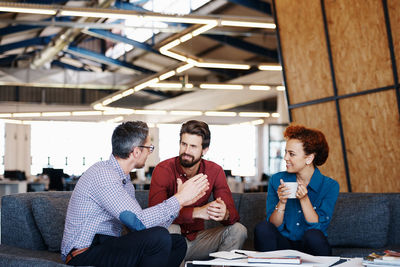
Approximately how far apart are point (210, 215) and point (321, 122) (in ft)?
8.68

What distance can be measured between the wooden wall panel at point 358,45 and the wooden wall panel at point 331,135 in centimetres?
25

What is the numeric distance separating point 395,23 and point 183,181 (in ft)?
8.02

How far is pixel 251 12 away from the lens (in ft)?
38.0

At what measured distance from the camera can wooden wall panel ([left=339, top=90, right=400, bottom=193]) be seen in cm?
484

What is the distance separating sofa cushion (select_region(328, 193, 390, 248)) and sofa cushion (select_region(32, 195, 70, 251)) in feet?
6.21

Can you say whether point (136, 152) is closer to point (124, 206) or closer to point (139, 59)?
point (124, 206)

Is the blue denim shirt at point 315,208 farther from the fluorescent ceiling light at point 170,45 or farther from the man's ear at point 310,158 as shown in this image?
the fluorescent ceiling light at point 170,45

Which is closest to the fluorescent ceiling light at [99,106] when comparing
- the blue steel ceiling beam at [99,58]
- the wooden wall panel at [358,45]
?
the blue steel ceiling beam at [99,58]

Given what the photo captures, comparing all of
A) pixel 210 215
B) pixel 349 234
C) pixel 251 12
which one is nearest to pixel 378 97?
pixel 349 234

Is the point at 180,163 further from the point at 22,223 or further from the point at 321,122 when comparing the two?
the point at 321,122

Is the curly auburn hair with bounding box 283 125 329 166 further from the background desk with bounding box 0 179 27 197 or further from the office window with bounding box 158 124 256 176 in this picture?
the office window with bounding box 158 124 256 176

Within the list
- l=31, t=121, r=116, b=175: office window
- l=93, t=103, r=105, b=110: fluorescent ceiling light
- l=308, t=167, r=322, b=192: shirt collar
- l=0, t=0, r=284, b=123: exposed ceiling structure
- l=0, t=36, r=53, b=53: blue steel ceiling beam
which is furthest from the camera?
l=31, t=121, r=116, b=175: office window

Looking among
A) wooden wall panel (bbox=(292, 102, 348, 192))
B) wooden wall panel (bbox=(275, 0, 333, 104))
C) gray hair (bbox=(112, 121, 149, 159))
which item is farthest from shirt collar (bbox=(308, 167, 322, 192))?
wooden wall panel (bbox=(275, 0, 333, 104))

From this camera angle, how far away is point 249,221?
13.9ft
